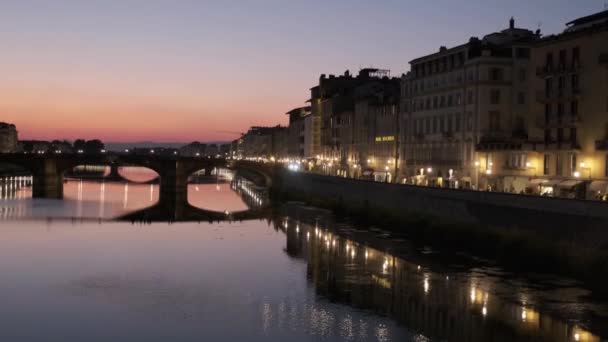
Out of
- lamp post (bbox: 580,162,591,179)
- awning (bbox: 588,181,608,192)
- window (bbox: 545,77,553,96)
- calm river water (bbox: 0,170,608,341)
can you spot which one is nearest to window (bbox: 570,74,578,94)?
window (bbox: 545,77,553,96)

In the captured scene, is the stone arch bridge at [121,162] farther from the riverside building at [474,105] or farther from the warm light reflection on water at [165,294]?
the warm light reflection on water at [165,294]

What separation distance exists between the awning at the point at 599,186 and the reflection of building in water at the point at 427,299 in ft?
40.5

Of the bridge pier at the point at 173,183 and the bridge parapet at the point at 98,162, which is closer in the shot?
the bridge pier at the point at 173,183

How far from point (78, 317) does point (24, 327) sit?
2098 mm

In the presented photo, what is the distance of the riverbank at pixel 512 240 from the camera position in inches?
1293

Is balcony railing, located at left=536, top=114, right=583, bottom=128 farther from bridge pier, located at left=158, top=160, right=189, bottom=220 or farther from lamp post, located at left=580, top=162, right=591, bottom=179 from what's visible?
bridge pier, located at left=158, top=160, right=189, bottom=220

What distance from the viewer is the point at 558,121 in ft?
157

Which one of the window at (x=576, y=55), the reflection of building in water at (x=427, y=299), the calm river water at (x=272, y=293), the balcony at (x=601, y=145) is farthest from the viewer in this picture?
the window at (x=576, y=55)

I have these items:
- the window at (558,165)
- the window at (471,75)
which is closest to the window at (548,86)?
the window at (558,165)

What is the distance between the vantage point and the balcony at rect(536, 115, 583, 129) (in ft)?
151

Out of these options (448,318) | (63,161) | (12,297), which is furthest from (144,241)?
(63,161)

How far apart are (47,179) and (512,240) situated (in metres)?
78.6

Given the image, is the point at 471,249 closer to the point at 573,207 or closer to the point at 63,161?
the point at 573,207

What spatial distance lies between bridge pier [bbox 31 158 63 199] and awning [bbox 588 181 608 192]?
71.9 metres
